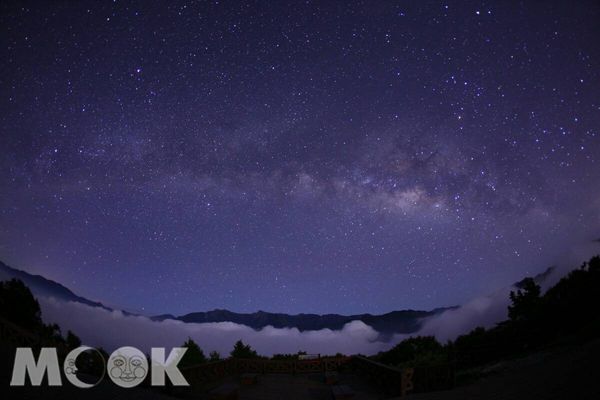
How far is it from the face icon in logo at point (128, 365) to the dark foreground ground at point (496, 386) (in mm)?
931

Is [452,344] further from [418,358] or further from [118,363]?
[118,363]

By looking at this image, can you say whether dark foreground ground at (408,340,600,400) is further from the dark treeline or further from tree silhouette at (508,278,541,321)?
tree silhouette at (508,278,541,321)

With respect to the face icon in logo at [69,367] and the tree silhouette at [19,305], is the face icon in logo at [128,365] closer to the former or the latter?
the face icon in logo at [69,367]

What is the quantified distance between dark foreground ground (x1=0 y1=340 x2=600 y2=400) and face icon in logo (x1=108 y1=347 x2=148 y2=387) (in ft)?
3.06

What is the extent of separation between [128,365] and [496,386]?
1241cm

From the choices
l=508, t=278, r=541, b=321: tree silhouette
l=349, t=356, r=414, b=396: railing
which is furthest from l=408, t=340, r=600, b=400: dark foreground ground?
l=508, t=278, r=541, b=321: tree silhouette

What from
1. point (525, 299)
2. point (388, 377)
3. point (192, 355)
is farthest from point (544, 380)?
point (192, 355)

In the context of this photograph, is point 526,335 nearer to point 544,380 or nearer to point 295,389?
point 544,380

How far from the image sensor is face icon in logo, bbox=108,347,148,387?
1073 centimetres

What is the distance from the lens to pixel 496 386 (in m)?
10.8

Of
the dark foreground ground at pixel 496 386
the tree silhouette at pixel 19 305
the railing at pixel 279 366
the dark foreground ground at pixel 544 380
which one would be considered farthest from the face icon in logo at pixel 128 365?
the tree silhouette at pixel 19 305

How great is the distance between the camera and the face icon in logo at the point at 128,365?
1073 cm

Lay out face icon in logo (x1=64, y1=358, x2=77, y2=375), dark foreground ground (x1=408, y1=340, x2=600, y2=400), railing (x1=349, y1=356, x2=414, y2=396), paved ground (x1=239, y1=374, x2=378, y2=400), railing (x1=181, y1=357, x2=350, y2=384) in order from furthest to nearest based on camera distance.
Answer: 1. railing (x1=181, y1=357, x2=350, y2=384)
2. paved ground (x1=239, y1=374, x2=378, y2=400)
3. railing (x1=349, y1=356, x2=414, y2=396)
4. face icon in logo (x1=64, y1=358, x2=77, y2=375)
5. dark foreground ground (x1=408, y1=340, x2=600, y2=400)

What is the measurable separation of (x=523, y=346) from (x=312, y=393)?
14403 mm
